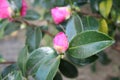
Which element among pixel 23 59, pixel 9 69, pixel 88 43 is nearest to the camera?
pixel 88 43

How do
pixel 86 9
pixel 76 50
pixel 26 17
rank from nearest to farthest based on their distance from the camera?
1. pixel 76 50
2. pixel 26 17
3. pixel 86 9

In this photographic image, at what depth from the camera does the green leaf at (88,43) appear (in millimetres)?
728

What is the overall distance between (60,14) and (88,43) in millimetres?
270

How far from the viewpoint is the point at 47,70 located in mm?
778

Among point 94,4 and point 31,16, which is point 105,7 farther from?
point 31,16

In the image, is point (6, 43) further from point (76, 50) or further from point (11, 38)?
point (76, 50)

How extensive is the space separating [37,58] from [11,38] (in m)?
1.80

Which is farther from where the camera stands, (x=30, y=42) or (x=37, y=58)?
(x=30, y=42)

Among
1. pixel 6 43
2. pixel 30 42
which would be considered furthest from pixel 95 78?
pixel 6 43

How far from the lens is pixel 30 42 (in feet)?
Answer: 3.76

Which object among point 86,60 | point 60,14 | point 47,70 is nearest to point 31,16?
point 60,14

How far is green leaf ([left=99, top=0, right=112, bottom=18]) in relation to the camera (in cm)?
113

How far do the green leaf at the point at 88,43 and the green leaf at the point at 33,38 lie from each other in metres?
0.33

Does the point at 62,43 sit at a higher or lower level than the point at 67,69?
higher
